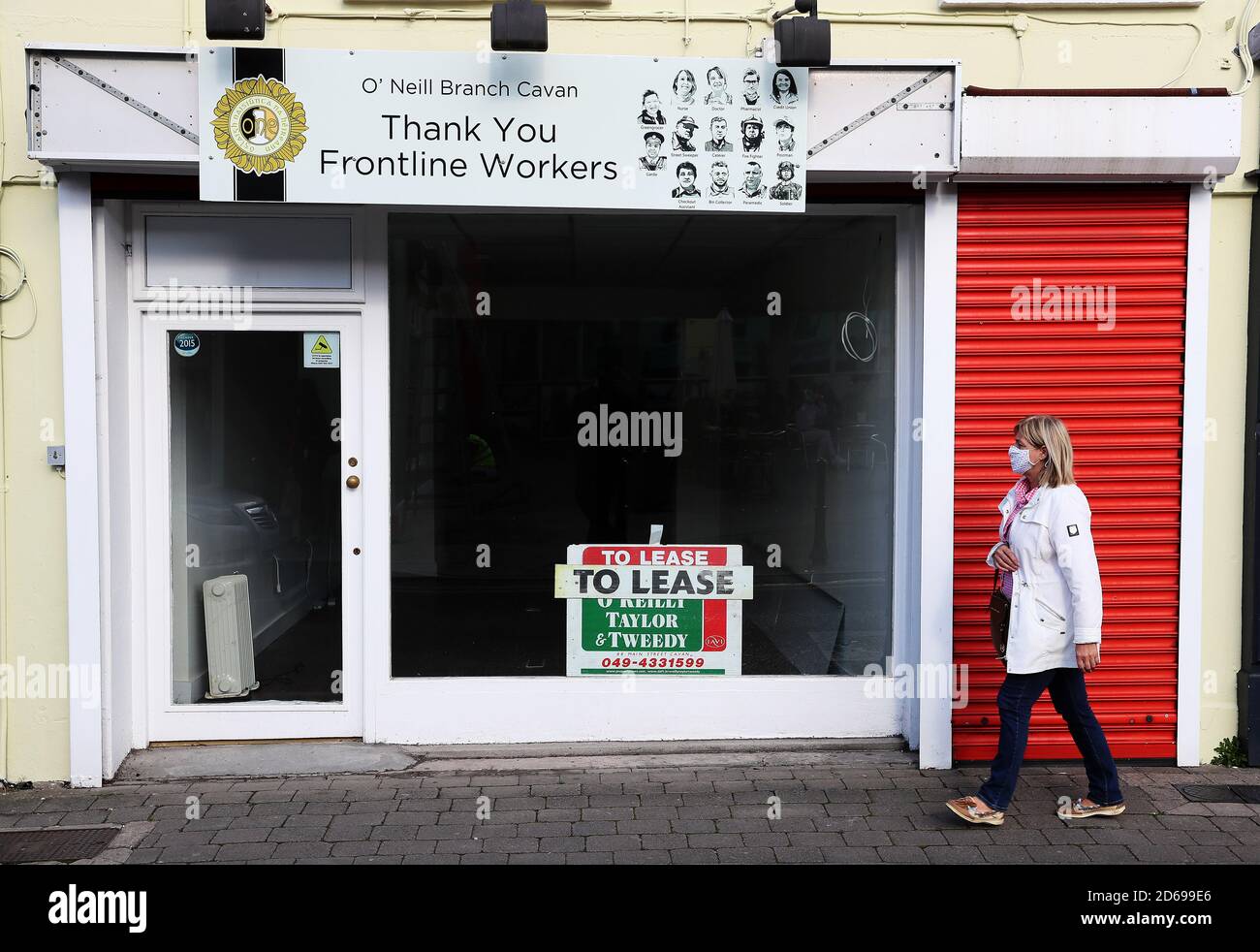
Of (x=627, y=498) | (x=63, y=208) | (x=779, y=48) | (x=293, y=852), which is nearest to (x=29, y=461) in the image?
(x=63, y=208)

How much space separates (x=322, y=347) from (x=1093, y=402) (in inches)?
155

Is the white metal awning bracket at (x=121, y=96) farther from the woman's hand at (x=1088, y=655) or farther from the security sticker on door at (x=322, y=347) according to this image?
the woman's hand at (x=1088, y=655)

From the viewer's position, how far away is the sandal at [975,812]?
5133 mm

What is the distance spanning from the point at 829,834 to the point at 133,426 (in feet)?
13.0

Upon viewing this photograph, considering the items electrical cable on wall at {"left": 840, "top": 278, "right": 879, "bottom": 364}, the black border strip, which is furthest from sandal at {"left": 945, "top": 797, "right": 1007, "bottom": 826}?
the black border strip

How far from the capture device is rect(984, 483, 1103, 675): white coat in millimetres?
4914

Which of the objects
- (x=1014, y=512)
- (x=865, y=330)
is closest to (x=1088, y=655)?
(x=1014, y=512)

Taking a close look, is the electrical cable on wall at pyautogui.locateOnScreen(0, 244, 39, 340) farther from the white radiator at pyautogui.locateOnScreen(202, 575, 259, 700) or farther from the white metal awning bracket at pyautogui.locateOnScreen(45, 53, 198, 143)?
the white radiator at pyautogui.locateOnScreen(202, 575, 259, 700)

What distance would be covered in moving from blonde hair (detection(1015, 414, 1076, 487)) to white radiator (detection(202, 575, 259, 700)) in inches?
160

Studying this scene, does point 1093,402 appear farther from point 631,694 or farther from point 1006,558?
point 631,694

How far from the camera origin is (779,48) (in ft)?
18.0
